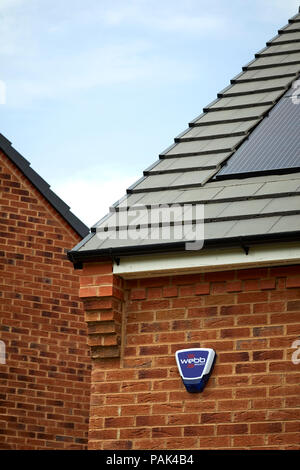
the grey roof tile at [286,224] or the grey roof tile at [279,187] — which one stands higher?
the grey roof tile at [279,187]

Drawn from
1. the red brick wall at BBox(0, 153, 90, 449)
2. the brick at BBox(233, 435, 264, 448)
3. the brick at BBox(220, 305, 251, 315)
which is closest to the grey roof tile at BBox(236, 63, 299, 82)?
the red brick wall at BBox(0, 153, 90, 449)

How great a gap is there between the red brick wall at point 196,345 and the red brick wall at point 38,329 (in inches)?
180

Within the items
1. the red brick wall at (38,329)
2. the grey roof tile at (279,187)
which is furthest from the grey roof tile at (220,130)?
the red brick wall at (38,329)

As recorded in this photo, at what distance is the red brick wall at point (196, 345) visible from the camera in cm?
859

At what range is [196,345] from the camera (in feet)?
29.5

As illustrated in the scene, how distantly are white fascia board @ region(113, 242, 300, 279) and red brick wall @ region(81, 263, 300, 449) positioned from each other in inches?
4.6

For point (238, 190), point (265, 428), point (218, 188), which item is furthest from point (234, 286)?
point (265, 428)

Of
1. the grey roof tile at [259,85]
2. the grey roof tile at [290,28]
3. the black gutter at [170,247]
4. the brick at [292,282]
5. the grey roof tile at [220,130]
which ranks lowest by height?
the brick at [292,282]

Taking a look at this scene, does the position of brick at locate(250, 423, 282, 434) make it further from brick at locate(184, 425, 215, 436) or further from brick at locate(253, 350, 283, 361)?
brick at locate(253, 350, 283, 361)

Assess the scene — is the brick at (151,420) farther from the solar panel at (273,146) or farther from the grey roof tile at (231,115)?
the grey roof tile at (231,115)

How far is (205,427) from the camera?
343 inches

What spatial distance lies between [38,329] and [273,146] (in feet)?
16.5

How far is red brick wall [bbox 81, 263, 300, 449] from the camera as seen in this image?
8.59 meters

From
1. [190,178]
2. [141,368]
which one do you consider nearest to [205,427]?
[141,368]
